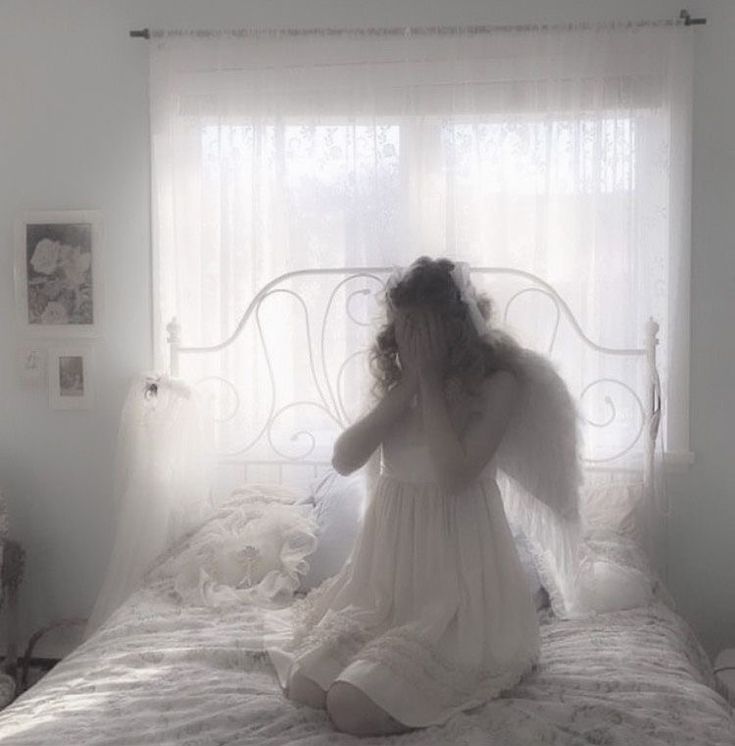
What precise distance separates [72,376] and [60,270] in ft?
1.17

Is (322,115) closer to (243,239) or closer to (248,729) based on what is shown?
(243,239)

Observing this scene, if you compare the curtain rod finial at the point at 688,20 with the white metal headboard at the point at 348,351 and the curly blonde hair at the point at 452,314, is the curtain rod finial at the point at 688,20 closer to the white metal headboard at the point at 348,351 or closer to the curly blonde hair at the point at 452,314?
the white metal headboard at the point at 348,351

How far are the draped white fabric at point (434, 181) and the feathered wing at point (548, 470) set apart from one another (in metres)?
0.70

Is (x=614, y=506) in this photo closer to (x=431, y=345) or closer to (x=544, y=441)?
(x=544, y=441)

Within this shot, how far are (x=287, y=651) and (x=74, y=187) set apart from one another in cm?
191

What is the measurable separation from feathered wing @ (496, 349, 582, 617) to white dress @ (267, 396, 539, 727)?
8.5 inches

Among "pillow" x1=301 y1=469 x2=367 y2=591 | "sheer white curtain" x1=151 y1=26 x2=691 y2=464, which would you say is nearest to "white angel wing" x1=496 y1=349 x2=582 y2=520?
"pillow" x1=301 y1=469 x2=367 y2=591

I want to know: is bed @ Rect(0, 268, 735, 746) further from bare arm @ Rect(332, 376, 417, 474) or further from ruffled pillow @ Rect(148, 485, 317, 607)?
bare arm @ Rect(332, 376, 417, 474)

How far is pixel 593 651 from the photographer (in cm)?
215

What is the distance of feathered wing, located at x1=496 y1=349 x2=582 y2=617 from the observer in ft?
7.33

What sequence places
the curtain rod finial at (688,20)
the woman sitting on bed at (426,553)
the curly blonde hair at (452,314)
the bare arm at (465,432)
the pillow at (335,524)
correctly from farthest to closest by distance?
the curtain rod finial at (688,20) < the pillow at (335,524) < the curly blonde hair at (452,314) < the bare arm at (465,432) < the woman sitting on bed at (426,553)

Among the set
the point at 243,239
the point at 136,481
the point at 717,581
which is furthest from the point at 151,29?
the point at 717,581

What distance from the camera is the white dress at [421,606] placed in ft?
5.93

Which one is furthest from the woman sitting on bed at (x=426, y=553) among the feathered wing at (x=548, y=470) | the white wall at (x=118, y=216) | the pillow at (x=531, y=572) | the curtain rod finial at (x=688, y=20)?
the curtain rod finial at (x=688, y=20)
